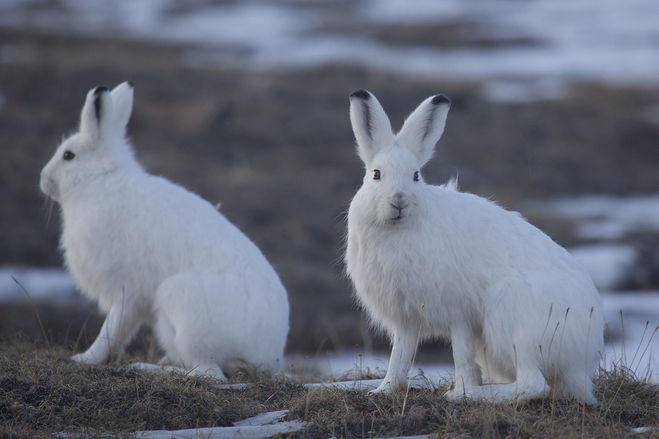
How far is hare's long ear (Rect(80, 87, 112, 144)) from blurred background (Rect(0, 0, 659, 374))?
1.51m

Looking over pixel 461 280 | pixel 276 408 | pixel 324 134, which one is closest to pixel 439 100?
pixel 461 280

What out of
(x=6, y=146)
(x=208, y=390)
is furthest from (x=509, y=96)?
(x=208, y=390)

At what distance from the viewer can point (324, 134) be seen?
21.5 metres

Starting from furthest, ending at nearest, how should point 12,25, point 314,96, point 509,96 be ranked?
point 12,25 < point 509,96 < point 314,96

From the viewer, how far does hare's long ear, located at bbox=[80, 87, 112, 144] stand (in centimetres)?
680

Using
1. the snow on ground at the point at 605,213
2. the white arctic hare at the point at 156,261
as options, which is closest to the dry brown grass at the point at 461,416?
the white arctic hare at the point at 156,261

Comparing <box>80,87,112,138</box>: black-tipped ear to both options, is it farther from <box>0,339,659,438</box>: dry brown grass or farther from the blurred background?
<box>0,339,659,438</box>: dry brown grass

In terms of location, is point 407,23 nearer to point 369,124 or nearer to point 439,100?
point 439,100

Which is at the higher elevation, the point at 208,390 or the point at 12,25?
the point at 12,25

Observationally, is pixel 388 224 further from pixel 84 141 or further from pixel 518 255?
pixel 84 141

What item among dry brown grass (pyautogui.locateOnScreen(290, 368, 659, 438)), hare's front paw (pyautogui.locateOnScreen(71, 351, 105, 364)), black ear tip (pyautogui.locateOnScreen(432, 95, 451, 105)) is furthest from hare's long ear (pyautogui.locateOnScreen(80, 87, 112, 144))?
dry brown grass (pyautogui.locateOnScreen(290, 368, 659, 438))

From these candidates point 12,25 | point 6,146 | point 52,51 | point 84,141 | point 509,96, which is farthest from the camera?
point 12,25

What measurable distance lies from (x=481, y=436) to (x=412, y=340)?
3.71 feet

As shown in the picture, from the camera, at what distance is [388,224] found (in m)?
4.86
